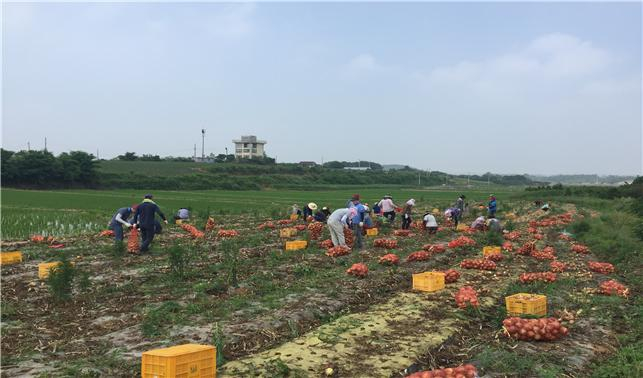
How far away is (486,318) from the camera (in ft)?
29.4

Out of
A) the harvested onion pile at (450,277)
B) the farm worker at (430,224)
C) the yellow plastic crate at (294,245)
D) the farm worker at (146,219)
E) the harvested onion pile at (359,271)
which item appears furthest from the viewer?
the farm worker at (430,224)

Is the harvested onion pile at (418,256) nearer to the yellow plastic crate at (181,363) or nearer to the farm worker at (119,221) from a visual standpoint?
the farm worker at (119,221)

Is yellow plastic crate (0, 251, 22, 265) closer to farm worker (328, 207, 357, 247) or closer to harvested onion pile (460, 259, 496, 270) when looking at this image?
farm worker (328, 207, 357, 247)

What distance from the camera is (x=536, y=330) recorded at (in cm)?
738

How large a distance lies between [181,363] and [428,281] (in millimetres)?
6276

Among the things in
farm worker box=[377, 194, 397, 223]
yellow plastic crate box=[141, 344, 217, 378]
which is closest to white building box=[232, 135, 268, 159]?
farm worker box=[377, 194, 397, 223]

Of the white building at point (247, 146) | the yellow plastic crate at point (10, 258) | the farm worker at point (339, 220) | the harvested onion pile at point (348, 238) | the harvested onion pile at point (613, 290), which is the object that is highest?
the white building at point (247, 146)

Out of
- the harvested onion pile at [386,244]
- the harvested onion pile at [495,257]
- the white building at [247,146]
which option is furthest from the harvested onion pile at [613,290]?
the white building at [247,146]

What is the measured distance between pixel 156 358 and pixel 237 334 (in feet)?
7.41

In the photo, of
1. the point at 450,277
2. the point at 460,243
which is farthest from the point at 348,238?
the point at 450,277

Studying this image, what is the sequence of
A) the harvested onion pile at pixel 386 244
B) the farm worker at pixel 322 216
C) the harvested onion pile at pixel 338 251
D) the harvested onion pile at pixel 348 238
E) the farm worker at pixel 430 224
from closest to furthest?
1. the harvested onion pile at pixel 338 251
2. the harvested onion pile at pixel 386 244
3. the harvested onion pile at pixel 348 238
4. the farm worker at pixel 430 224
5. the farm worker at pixel 322 216

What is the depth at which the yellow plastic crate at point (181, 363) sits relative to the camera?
17.3ft

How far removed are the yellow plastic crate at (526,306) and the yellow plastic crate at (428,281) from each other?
6.45ft

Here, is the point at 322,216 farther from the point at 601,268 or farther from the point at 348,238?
the point at 601,268
